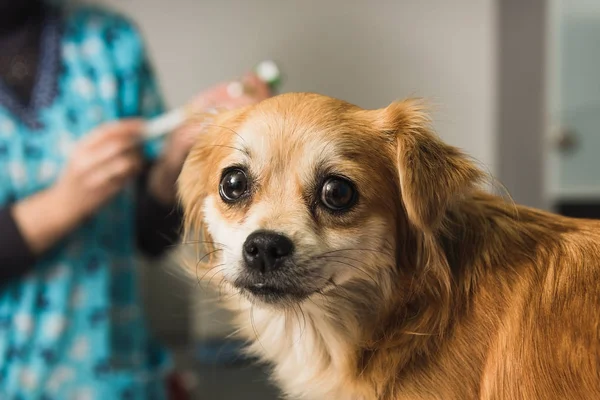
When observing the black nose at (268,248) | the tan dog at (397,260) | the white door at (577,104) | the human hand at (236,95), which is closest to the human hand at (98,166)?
the human hand at (236,95)

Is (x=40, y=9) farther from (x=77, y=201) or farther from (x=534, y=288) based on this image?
(x=534, y=288)

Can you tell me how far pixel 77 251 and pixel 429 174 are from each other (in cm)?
81

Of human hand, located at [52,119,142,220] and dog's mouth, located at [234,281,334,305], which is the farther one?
human hand, located at [52,119,142,220]

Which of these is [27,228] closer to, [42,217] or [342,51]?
[42,217]

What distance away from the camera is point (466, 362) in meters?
0.58

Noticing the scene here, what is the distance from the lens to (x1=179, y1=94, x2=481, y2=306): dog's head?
0.60 metres

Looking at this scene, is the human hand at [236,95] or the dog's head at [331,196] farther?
the human hand at [236,95]

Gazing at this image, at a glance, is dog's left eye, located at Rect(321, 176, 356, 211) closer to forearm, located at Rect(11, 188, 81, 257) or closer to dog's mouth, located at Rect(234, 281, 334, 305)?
dog's mouth, located at Rect(234, 281, 334, 305)

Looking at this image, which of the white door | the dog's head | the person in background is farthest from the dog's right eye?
the white door

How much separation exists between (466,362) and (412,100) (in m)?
0.27

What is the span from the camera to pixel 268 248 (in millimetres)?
595

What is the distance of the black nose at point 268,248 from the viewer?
1.95 ft

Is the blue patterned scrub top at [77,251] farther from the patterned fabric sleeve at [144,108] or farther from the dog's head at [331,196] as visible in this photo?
the dog's head at [331,196]

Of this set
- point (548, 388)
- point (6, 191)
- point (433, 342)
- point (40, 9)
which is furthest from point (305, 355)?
point (40, 9)
